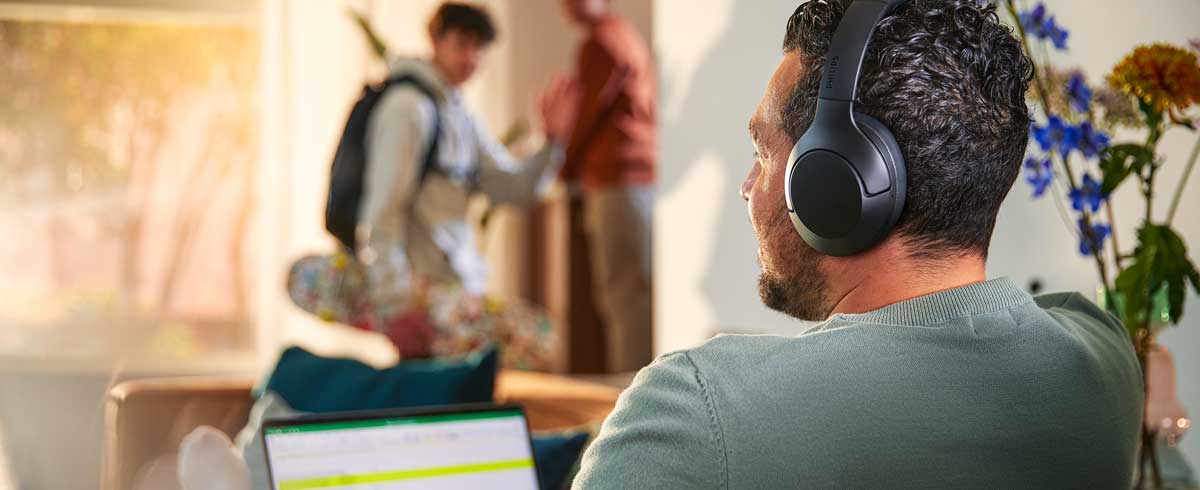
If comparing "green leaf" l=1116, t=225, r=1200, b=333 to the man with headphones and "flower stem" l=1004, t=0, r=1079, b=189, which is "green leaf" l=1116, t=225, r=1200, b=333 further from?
the man with headphones

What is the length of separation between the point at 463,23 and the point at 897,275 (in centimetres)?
249

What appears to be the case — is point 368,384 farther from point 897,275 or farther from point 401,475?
point 897,275

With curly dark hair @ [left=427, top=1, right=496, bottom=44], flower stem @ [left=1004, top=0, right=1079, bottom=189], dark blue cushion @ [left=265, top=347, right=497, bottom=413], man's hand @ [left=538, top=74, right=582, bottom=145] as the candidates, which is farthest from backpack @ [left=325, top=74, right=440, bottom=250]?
flower stem @ [left=1004, top=0, right=1079, bottom=189]

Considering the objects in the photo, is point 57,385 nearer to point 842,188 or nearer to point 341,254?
point 341,254

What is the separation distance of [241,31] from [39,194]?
40.6 inches

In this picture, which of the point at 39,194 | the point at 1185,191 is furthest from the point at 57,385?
the point at 1185,191

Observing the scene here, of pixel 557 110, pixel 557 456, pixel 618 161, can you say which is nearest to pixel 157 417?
pixel 557 456

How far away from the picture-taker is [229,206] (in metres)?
4.87

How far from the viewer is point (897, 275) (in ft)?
2.17

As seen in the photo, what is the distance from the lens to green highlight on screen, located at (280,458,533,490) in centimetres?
102

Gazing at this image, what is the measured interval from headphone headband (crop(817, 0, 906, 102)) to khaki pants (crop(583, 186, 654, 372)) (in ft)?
10.3

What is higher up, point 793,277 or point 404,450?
point 793,277

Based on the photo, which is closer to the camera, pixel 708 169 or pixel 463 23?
pixel 708 169

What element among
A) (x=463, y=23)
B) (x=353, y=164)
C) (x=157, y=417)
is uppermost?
(x=463, y=23)
